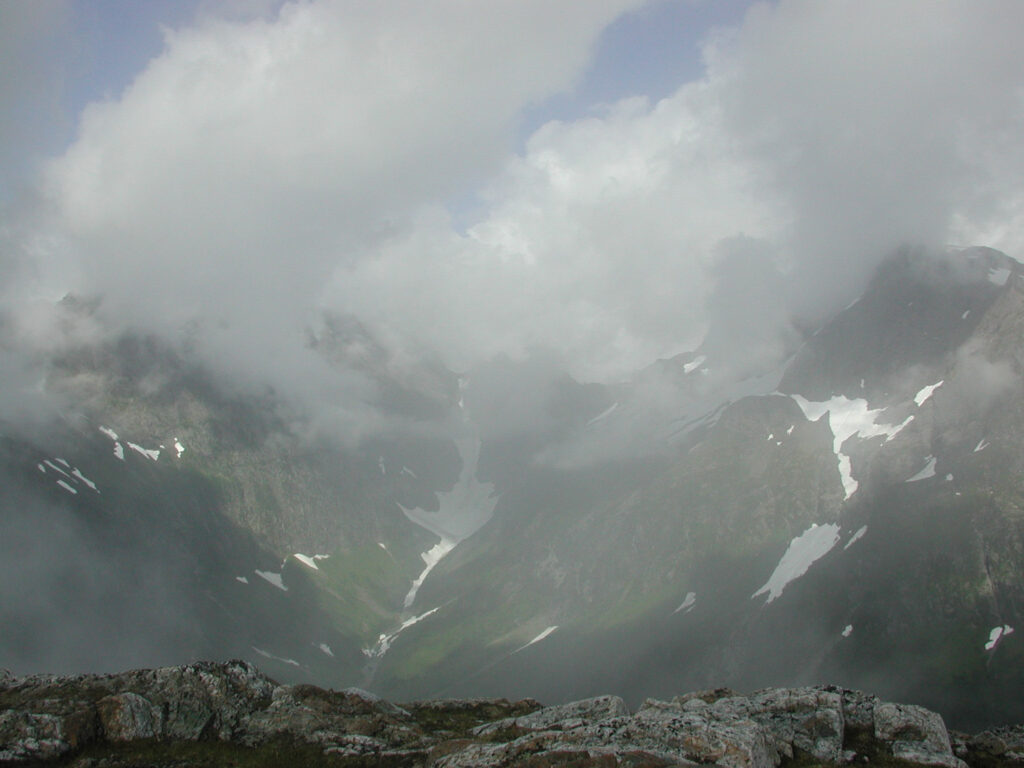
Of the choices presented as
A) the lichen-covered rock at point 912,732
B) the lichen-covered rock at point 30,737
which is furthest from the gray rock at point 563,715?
the lichen-covered rock at point 30,737

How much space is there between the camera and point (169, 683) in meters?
39.0

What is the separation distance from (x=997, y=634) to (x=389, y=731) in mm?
186094

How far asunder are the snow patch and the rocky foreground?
151119 mm

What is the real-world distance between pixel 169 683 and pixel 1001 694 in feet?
562

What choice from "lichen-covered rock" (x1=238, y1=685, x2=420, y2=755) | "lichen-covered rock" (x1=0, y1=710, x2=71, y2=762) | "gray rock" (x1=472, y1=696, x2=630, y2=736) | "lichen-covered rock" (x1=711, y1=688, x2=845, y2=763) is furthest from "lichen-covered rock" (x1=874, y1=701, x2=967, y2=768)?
"lichen-covered rock" (x1=0, y1=710, x2=71, y2=762)

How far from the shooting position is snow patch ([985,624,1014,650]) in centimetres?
16500

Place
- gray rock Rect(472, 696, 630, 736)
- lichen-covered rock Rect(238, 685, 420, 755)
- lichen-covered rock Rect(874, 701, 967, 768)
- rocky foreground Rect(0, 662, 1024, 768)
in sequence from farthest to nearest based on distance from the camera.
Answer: gray rock Rect(472, 696, 630, 736)
lichen-covered rock Rect(238, 685, 420, 755)
lichen-covered rock Rect(874, 701, 967, 768)
rocky foreground Rect(0, 662, 1024, 768)

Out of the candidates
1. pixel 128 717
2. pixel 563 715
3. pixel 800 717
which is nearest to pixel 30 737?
pixel 128 717

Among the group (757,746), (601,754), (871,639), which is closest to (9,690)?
(601,754)

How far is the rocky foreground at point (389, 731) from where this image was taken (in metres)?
31.1

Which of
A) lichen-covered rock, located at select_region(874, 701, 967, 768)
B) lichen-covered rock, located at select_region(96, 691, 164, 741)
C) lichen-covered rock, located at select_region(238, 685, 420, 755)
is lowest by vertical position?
lichen-covered rock, located at select_region(874, 701, 967, 768)

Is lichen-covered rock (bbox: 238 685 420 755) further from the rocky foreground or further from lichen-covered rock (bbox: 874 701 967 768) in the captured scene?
lichen-covered rock (bbox: 874 701 967 768)

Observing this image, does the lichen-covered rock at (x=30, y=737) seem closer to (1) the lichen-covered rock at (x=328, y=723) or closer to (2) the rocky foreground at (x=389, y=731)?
(2) the rocky foreground at (x=389, y=731)

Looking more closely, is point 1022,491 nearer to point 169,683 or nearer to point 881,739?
point 881,739
